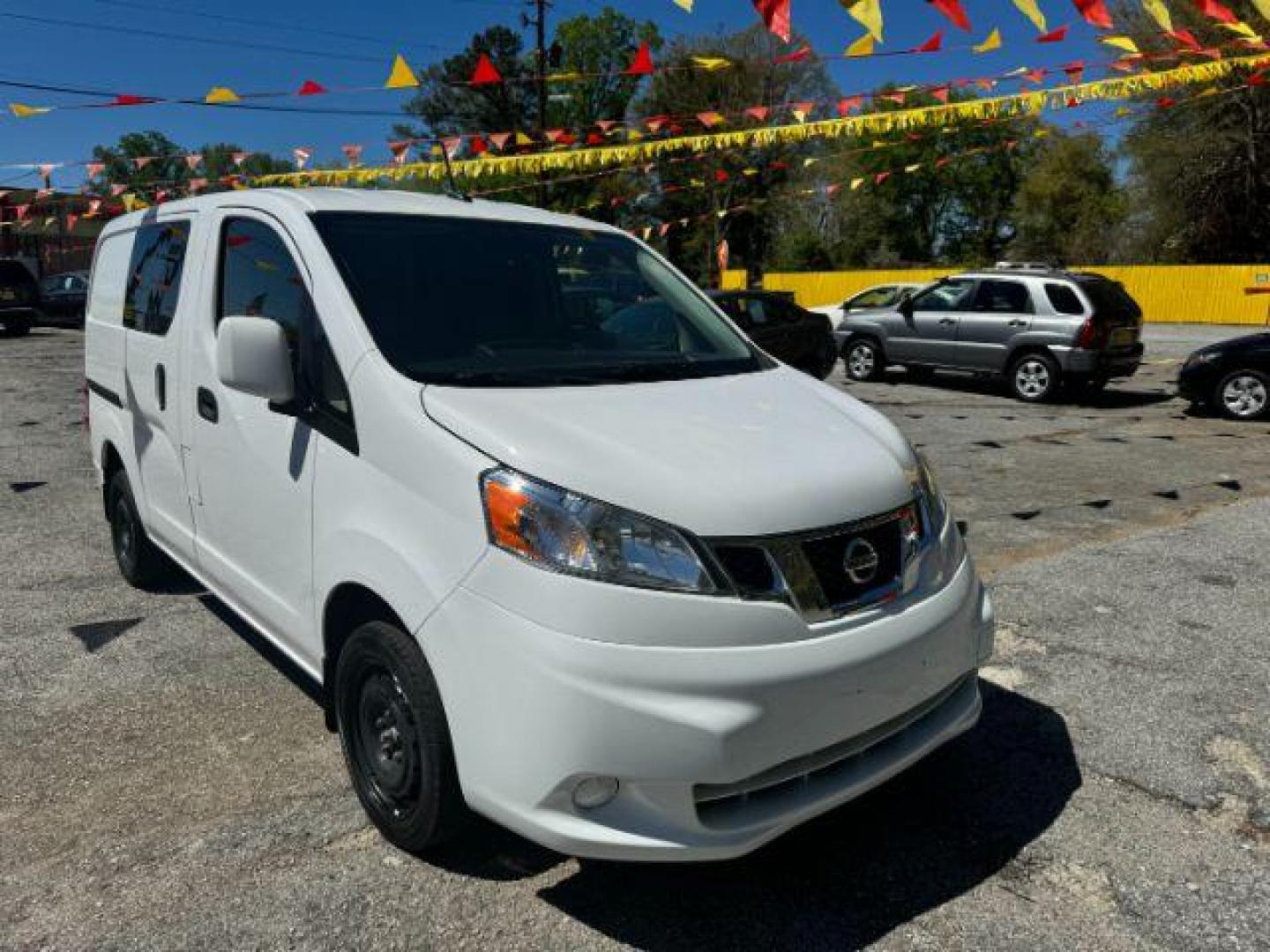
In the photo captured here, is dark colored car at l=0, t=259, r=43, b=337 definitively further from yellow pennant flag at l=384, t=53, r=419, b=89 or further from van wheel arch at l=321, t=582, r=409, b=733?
van wheel arch at l=321, t=582, r=409, b=733

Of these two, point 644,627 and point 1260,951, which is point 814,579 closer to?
point 644,627

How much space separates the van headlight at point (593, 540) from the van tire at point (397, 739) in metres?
0.47

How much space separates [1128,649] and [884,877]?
2233mm

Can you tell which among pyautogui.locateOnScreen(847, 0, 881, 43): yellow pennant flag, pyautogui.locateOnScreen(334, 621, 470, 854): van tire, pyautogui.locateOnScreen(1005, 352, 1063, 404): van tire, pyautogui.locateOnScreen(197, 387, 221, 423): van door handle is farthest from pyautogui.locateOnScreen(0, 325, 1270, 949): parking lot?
pyautogui.locateOnScreen(1005, 352, 1063, 404): van tire

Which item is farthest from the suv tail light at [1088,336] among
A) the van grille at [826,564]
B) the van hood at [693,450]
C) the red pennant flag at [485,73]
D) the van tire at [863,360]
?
the van grille at [826,564]

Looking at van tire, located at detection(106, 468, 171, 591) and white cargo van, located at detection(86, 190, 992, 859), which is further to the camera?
van tire, located at detection(106, 468, 171, 591)

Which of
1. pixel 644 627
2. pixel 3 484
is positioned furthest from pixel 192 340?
pixel 3 484

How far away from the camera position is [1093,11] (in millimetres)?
5715

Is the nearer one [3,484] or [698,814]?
[698,814]

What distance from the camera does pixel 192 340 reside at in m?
3.56

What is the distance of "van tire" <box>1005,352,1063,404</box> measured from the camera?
1276 cm

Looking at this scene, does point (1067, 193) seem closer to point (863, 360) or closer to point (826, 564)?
point (863, 360)

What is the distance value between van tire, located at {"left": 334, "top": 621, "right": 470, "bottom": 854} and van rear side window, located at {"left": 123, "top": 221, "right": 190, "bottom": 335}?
1.98 metres

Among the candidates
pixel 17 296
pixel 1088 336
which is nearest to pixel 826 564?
pixel 1088 336
